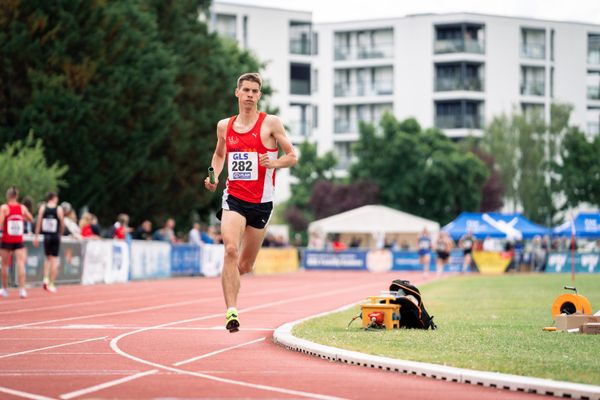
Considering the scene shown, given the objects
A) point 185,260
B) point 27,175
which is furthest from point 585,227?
point 27,175

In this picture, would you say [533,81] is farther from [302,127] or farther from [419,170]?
[419,170]

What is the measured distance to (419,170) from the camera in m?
85.8

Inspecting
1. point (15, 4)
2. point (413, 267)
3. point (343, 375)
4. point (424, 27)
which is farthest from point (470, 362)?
point (424, 27)

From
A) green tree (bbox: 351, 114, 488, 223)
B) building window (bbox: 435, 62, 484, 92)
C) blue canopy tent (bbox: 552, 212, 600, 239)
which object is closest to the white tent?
blue canopy tent (bbox: 552, 212, 600, 239)

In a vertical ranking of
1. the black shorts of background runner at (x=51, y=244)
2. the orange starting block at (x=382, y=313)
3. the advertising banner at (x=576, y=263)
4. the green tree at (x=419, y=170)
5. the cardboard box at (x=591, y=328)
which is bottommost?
the advertising banner at (x=576, y=263)

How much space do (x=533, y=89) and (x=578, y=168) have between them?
1711cm

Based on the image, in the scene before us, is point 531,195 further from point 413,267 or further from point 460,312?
point 460,312

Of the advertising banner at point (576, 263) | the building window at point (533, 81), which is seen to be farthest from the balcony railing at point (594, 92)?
the advertising banner at point (576, 263)

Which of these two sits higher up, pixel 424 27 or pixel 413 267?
pixel 424 27

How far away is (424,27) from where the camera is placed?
347 feet

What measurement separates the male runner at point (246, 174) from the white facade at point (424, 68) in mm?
89447

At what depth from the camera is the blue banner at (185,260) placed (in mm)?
43688

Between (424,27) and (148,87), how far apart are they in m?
62.4

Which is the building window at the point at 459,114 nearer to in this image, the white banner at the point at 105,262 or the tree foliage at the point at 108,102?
the tree foliage at the point at 108,102
